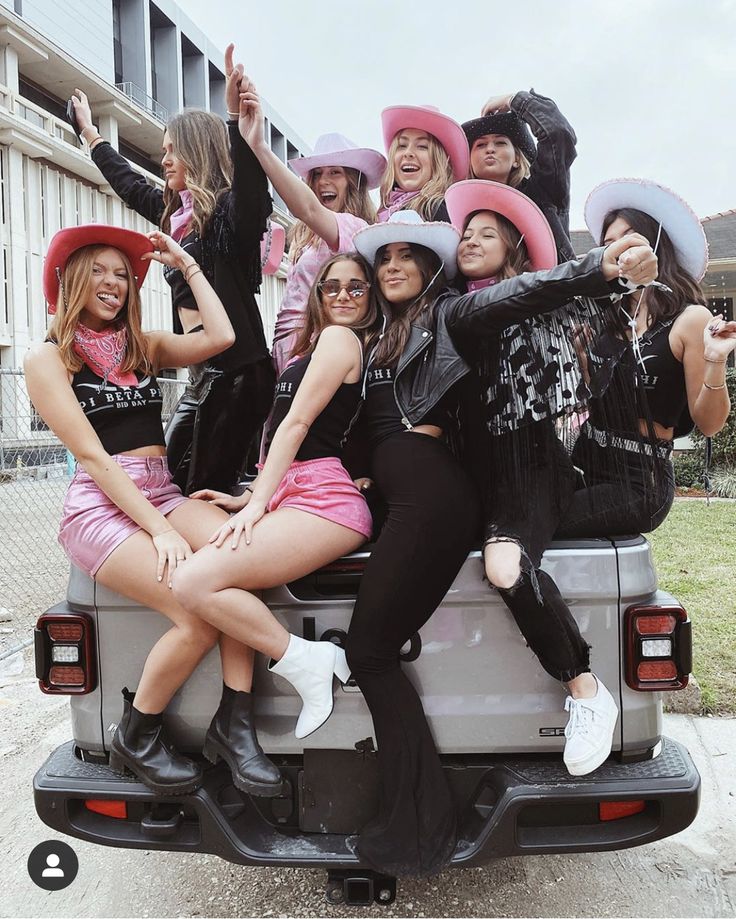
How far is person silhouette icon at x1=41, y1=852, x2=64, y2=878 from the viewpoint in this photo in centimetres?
286

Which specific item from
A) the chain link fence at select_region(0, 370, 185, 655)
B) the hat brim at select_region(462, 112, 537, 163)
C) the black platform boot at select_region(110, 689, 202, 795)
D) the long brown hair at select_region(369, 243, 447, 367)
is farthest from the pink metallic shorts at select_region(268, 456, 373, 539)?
the chain link fence at select_region(0, 370, 185, 655)

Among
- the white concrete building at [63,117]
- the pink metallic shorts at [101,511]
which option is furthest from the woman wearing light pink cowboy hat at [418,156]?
the white concrete building at [63,117]

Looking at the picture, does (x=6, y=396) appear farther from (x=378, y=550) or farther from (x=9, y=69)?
(x=9, y=69)

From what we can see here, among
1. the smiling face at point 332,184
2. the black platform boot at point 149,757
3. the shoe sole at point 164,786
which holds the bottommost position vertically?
the shoe sole at point 164,786

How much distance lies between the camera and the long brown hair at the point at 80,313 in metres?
2.51

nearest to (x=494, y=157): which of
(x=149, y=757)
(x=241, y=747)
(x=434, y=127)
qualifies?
(x=434, y=127)

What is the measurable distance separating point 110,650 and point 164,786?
0.46 meters

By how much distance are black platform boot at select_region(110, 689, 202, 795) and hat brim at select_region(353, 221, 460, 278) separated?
1.76m

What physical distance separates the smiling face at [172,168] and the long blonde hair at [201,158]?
2 cm

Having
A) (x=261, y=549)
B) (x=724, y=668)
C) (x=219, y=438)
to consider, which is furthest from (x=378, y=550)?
(x=724, y=668)

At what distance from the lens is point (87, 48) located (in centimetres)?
2633

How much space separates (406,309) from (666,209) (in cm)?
101

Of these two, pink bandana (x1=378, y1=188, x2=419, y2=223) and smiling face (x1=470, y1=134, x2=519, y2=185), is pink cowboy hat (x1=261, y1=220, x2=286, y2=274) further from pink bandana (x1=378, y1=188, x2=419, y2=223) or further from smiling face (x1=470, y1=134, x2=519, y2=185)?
smiling face (x1=470, y1=134, x2=519, y2=185)

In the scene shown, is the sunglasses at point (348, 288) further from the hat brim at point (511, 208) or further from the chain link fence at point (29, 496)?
the chain link fence at point (29, 496)
